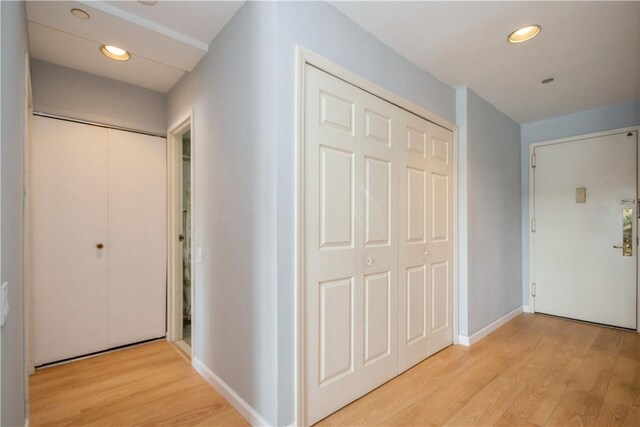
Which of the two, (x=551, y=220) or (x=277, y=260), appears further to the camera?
(x=551, y=220)

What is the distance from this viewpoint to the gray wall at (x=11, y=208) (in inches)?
→ 46.0

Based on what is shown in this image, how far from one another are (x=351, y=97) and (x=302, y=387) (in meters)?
1.76

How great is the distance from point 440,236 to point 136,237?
2.82 meters

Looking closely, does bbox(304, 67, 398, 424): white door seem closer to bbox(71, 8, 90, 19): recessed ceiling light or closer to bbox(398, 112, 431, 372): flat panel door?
Answer: bbox(398, 112, 431, 372): flat panel door

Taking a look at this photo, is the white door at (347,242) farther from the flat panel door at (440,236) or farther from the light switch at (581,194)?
the light switch at (581,194)

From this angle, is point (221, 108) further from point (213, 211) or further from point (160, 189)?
point (160, 189)

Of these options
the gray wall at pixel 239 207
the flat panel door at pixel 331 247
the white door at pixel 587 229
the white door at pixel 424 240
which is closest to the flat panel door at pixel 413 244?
the white door at pixel 424 240

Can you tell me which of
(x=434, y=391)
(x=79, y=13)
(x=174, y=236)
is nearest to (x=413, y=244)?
(x=434, y=391)

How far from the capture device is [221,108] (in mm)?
2174

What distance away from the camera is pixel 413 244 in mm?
2535

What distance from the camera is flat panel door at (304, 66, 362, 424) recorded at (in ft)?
5.91

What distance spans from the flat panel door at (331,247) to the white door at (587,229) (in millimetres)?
3149

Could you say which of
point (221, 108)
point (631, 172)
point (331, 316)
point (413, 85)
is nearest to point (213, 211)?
point (221, 108)

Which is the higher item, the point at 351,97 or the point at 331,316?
the point at 351,97
